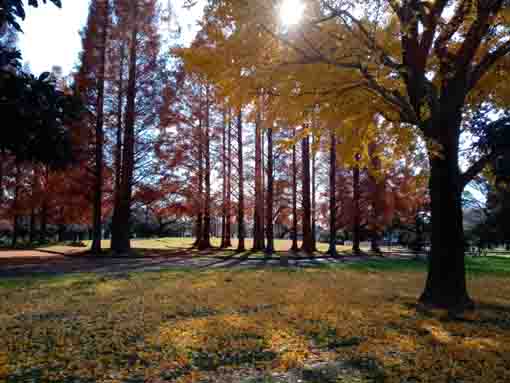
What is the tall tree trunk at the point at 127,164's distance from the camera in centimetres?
1675

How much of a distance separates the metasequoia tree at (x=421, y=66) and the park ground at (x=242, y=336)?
132 cm

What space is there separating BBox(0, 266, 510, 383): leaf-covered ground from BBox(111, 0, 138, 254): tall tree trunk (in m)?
9.58

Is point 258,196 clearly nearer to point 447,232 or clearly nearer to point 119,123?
point 119,123

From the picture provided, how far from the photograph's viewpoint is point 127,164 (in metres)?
16.8

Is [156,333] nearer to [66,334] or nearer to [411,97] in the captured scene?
[66,334]

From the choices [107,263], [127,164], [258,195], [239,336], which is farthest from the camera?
[258,195]

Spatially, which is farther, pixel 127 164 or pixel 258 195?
pixel 258 195

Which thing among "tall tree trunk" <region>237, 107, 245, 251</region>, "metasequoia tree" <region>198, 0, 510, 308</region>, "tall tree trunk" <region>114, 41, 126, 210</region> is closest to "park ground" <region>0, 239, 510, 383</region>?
"metasequoia tree" <region>198, 0, 510, 308</region>

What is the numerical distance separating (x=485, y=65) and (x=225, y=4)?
4637 mm

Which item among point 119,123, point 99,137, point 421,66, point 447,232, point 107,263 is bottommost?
point 107,263

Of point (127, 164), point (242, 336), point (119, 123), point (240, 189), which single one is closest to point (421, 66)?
point (242, 336)

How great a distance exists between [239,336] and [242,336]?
4 cm

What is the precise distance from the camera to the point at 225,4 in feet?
16.5

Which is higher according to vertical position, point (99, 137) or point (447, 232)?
point (99, 137)
